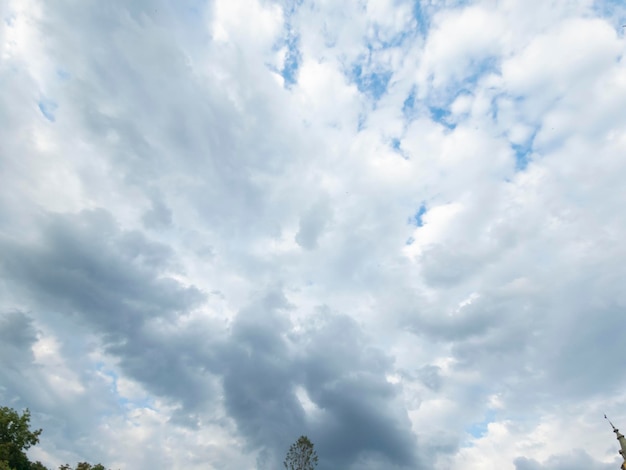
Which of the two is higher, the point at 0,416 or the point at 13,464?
the point at 0,416

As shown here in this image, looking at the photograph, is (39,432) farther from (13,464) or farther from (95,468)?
(95,468)

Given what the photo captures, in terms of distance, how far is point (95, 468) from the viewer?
281 ft

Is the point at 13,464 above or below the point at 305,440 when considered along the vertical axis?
below

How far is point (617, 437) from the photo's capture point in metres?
82.5

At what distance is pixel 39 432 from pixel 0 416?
703cm

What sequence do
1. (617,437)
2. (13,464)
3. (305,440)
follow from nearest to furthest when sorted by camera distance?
(13,464), (617,437), (305,440)

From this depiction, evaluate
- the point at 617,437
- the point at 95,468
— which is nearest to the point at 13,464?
the point at 95,468

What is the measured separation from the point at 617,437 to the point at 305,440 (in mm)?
55929

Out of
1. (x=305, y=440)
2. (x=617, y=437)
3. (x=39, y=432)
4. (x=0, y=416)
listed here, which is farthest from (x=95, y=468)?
(x=617, y=437)

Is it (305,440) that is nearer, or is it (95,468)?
(95,468)

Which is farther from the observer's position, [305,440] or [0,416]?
[305,440]

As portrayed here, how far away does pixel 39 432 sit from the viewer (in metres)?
81.4

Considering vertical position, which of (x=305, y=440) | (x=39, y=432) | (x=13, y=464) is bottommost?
(x=13, y=464)

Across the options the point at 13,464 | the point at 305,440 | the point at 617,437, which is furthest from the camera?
the point at 305,440
